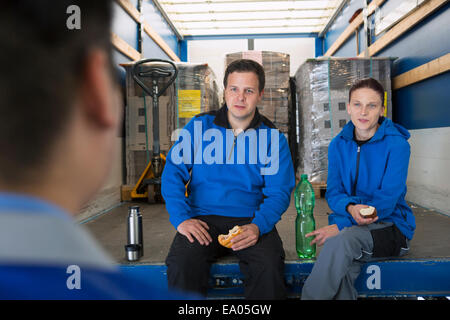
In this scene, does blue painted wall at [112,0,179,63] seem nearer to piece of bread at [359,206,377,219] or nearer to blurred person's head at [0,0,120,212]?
piece of bread at [359,206,377,219]

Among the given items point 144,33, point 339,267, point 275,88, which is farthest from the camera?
point 144,33

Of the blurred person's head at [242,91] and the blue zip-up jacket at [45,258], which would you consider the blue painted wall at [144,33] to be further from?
the blue zip-up jacket at [45,258]

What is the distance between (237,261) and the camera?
2.05 metres

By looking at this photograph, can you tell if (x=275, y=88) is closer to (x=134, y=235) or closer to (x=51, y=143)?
(x=134, y=235)

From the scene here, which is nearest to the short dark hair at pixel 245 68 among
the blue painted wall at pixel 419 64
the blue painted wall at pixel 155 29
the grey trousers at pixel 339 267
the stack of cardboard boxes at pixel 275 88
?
the grey trousers at pixel 339 267

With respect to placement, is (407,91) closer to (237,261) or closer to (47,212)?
A: (237,261)

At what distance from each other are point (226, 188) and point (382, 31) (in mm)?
4073

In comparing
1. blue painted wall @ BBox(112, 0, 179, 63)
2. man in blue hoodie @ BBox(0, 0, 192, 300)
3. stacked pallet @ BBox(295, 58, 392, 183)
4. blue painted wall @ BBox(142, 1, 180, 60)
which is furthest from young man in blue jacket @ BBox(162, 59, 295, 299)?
blue painted wall @ BBox(142, 1, 180, 60)

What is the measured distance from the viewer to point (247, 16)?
329 inches

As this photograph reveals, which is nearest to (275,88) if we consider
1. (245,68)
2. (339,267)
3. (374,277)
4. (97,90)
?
(245,68)

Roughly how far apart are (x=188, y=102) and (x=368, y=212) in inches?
119

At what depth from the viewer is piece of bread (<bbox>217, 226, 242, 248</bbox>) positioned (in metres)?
1.87

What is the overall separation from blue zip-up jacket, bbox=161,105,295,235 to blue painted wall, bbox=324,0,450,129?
2.25 meters

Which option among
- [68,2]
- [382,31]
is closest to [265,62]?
[382,31]
